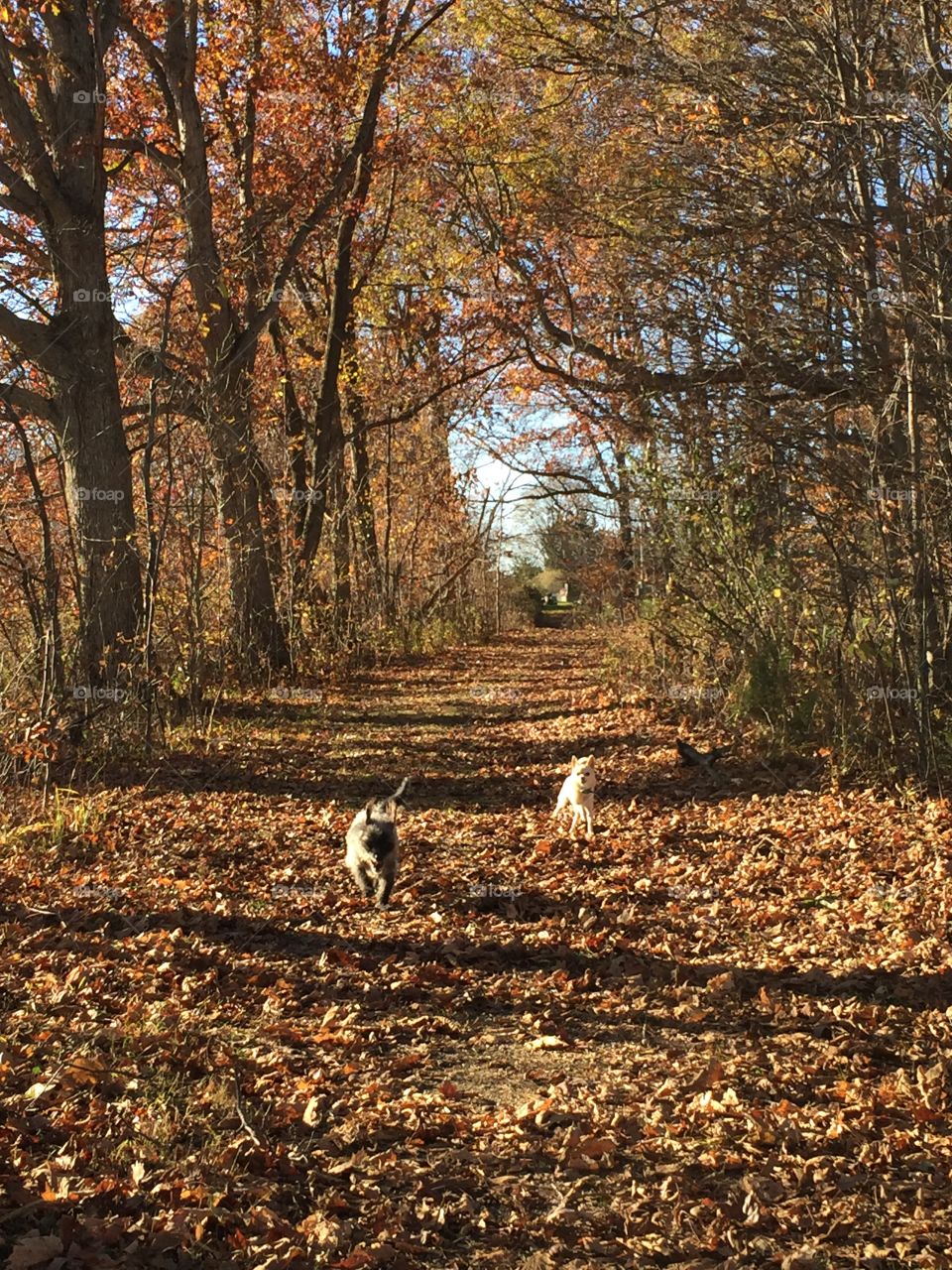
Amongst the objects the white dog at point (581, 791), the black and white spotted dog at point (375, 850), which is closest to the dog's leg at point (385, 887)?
the black and white spotted dog at point (375, 850)

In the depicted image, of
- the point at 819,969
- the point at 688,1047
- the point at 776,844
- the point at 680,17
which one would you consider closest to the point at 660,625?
the point at 776,844

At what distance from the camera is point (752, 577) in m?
11.7

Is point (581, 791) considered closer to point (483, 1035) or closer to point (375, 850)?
point (375, 850)

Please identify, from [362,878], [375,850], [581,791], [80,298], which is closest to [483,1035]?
[375,850]

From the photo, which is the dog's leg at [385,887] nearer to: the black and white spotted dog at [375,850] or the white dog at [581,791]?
the black and white spotted dog at [375,850]

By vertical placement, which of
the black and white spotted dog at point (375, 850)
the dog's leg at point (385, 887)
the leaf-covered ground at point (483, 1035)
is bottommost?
the leaf-covered ground at point (483, 1035)

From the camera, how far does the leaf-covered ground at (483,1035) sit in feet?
12.5

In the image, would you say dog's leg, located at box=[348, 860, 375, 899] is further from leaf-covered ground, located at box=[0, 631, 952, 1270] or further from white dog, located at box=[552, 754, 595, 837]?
white dog, located at box=[552, 754, 595, 837]

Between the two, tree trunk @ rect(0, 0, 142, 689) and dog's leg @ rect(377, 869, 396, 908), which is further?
tree trunk @ rect(0, 0, 142, 689)

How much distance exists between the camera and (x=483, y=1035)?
551 centimetres

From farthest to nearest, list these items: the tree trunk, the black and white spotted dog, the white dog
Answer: the tree trunk < the white dog < the black and white spotted dog

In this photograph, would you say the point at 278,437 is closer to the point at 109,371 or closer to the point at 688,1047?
the point at 109,371

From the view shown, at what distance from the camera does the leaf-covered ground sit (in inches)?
150

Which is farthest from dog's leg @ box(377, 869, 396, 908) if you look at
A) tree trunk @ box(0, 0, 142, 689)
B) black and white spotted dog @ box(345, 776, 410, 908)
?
tree trunk @ box(0, 0, 142, 689)
